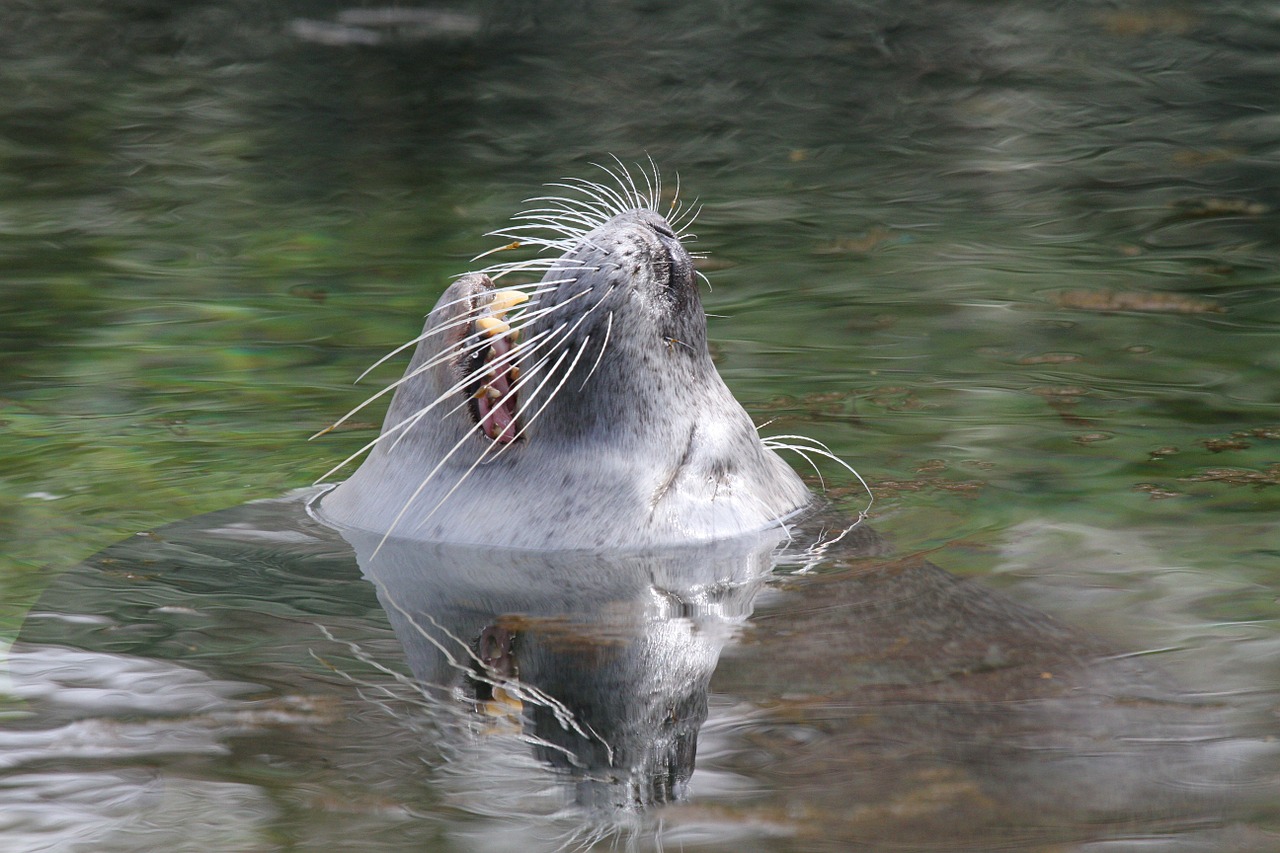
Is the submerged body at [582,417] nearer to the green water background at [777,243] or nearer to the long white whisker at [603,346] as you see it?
the long white whisker at [603,346]

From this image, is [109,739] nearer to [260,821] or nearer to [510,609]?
[260,821]

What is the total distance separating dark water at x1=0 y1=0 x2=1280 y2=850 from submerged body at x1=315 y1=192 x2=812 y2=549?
27 cm

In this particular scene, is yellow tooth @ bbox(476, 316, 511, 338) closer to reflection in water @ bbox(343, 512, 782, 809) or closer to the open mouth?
the open mouth

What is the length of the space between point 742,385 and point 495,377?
2220mm

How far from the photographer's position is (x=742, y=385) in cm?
671

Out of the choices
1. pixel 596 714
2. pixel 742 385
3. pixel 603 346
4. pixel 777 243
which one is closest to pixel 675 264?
pixel 603 346

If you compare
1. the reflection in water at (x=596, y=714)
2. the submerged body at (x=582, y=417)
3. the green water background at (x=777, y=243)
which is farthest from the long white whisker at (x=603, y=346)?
the green water background at (x=777, y=243)

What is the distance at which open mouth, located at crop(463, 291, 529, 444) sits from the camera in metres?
4.59

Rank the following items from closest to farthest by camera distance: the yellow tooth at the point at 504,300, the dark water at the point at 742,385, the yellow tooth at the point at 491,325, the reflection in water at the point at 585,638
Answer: the dark water at the point at 742,385 → the reflection in water at the point at 585,638 → the yellow tooth at the point at 491,325 → the yellow tooth at the point at 504,300

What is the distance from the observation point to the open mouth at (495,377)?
15.1 ft

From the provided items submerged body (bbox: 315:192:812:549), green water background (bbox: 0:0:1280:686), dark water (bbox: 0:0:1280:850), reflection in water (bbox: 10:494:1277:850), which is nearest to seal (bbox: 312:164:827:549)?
submerged body (bbox: 315:192:812:549)

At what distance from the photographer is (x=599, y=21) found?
14.4m

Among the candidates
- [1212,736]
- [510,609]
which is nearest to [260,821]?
[510,609]

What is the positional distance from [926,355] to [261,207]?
16.4ft
